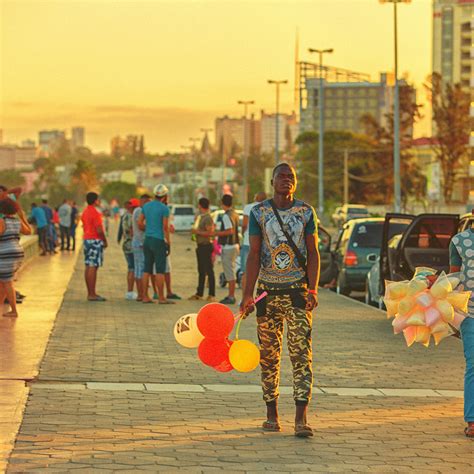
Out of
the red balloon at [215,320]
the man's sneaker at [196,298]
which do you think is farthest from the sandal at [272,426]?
the man's sneaker at [196,298]

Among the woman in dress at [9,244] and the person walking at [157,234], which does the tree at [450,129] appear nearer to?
the person walking at [157,234]

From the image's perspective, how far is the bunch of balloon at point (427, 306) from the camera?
10.0 metres

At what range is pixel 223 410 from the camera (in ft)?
36.4

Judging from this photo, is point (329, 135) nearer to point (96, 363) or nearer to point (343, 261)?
point (343, 261)

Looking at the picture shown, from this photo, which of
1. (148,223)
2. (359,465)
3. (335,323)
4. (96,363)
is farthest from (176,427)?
(148,223)

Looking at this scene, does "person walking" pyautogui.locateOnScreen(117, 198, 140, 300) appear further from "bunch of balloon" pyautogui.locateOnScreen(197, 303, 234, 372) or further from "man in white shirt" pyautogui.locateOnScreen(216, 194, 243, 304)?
"bunch of balloon" pyautogui.locateOnScreen(197, 303, 234, 372)

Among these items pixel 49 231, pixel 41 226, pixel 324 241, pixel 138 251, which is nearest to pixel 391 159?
pixel 49 231

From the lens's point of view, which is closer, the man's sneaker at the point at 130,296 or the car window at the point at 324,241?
the man's sneaker at the point at 130,296

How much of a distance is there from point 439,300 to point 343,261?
16917 millimetres

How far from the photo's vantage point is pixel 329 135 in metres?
143

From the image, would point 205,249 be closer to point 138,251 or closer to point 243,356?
point 138,251

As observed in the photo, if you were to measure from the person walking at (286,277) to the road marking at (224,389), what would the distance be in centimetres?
236

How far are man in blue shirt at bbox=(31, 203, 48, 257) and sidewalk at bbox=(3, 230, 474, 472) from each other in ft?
89.2

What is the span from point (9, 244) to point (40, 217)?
89.0 ft
